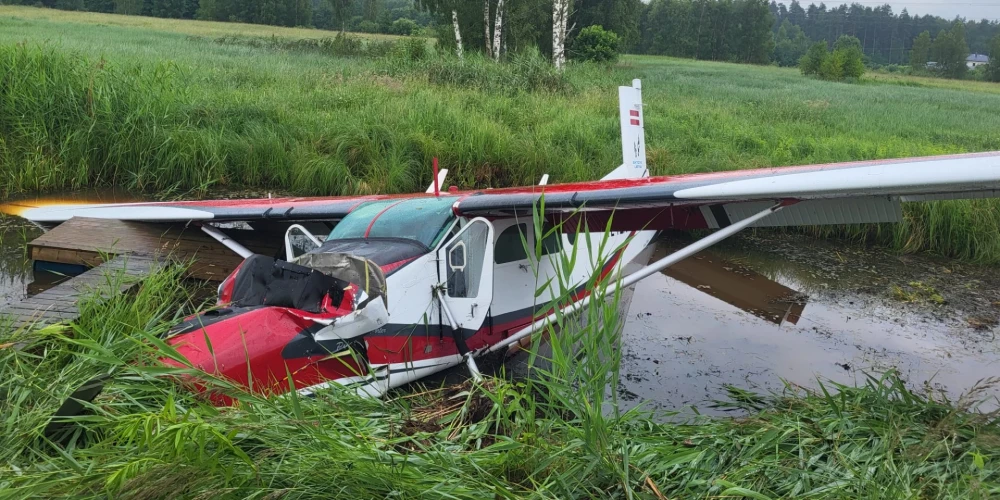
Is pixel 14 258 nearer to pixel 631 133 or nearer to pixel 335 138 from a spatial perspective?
pixel 335 138

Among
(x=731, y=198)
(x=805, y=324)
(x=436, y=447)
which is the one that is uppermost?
(x=731, y=198)

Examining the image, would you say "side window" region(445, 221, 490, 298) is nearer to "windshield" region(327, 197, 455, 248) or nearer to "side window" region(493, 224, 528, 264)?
"windshield" region(327, 197, 455, 248)

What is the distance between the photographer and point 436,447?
304 centimetres

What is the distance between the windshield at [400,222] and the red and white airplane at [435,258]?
0.02 meters

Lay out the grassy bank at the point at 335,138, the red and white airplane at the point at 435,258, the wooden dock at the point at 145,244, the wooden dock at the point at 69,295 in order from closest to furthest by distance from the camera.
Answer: the red and white airplane at the point at 435,258
the wooden dock at the point at 69,295
the wooden dock at the point at 145,244
the grassy bank at the point at 335,138

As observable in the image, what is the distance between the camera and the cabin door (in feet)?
17.8

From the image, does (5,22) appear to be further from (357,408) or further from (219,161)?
(357,408)

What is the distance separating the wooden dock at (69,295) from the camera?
15.0 ft

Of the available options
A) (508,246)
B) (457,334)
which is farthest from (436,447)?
(508,246)

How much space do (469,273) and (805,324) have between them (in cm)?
436

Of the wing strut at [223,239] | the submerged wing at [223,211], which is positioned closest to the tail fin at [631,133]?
the submerged wing at [223,211]

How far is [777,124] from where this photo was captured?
17.0 m

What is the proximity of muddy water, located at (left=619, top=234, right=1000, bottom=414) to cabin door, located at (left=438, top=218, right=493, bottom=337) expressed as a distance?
1.48 m

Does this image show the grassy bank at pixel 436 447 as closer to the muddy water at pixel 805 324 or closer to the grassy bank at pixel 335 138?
the muddy water at pixel 805 324
